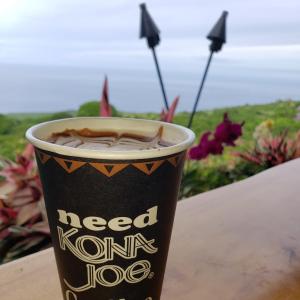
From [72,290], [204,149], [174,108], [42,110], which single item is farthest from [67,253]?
[42,110]

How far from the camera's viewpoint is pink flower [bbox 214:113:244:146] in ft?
3.43

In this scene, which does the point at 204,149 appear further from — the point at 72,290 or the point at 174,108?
the point at 72,290

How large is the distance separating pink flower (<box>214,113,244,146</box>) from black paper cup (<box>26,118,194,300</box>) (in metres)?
0.76

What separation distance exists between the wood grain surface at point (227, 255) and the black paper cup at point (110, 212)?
0.12 metres

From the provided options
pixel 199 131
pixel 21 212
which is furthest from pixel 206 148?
pixel 199 131

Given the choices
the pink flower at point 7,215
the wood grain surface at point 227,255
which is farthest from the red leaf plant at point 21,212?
the wood grain surface at point 227,255

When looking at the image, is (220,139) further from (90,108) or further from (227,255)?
(227,255)

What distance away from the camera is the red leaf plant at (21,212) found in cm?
79

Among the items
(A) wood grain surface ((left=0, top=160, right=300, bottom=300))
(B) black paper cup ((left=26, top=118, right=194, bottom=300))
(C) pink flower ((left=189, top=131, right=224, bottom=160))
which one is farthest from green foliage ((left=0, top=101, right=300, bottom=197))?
(B) black paper cup ((left=26, top=118, right=194, bottom=300))

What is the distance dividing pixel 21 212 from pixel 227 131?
0.56 meters

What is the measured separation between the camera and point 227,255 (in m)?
0.49

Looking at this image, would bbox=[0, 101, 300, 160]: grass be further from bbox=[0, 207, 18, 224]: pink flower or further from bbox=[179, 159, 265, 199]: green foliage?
bbox=[0, 207, 18, 224]: pink flower

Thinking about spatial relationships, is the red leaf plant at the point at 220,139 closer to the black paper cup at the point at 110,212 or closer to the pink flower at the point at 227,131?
the pink flower at the point at 227,131

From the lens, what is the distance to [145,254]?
0.29m
